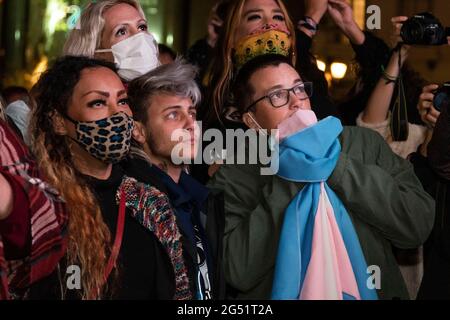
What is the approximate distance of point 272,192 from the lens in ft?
12.0

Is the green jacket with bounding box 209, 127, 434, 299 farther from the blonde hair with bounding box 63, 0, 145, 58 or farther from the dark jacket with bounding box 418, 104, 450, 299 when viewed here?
the blonde hair with bounding box 63, 0, 145, 58

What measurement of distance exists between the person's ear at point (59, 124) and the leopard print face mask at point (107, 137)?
3.4 inches

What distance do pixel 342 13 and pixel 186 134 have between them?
1.58 meters

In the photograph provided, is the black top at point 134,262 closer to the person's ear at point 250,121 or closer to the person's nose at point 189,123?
the person's nose at point 189,123

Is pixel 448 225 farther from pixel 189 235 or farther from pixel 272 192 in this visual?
pixel 189 235

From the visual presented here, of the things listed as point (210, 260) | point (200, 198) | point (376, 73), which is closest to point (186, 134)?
point (200, 198)

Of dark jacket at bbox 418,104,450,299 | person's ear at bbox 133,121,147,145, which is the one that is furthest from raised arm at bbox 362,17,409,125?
person's ear at bbox 133,121,147,145

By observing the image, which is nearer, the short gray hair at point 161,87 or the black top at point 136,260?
the black top at point 136,260

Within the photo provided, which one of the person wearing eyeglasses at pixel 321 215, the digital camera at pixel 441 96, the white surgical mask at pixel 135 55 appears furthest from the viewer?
the white surgical mask at pixel 135 55

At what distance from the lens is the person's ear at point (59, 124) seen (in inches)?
142

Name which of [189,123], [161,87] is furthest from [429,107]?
[161,87]

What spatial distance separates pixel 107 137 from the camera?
3.49 meters

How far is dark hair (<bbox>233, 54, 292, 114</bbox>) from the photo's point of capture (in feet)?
13.1

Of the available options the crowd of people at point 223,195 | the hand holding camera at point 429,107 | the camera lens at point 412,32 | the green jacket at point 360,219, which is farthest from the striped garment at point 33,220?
the camera lens at point 412,32
